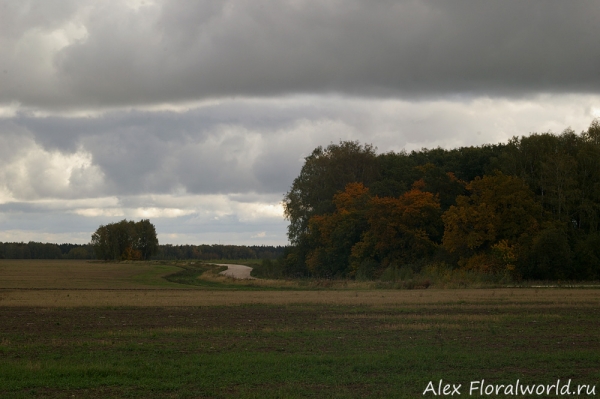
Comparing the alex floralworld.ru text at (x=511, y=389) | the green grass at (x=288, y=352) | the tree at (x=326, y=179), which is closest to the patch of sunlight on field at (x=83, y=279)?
the tree at (x=326, y=179)

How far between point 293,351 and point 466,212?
55534 millimetres

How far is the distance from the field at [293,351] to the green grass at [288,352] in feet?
0.12

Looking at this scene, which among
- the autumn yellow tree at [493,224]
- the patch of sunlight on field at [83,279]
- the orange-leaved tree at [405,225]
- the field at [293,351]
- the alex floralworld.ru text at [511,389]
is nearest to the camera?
the alex floralworld.ru text at [511,389]

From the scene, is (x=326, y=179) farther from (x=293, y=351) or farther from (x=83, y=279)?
(x=293, y=351)

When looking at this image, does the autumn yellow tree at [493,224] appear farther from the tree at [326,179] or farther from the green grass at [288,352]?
the green grass at [288,352]

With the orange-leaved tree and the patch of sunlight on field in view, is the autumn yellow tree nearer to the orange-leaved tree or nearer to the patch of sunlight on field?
the orange-leaved tree

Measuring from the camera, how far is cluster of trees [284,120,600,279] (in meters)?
69.6

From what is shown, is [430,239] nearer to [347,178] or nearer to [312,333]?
[347,178]

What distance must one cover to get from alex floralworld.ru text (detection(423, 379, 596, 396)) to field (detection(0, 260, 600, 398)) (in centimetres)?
9

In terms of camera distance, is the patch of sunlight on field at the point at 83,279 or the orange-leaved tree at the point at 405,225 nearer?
the patch of sunlight on field at the point at 83,279

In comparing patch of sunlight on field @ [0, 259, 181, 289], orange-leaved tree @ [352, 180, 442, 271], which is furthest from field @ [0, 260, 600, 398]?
orange-leaved tree @ [352, 180, 442, 271]

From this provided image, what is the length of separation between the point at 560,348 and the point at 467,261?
5252 cm

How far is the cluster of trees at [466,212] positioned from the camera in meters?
69.6

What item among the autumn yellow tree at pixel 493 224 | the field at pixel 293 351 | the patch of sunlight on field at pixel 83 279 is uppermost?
the autumn yellow tree at pixel 493 224
